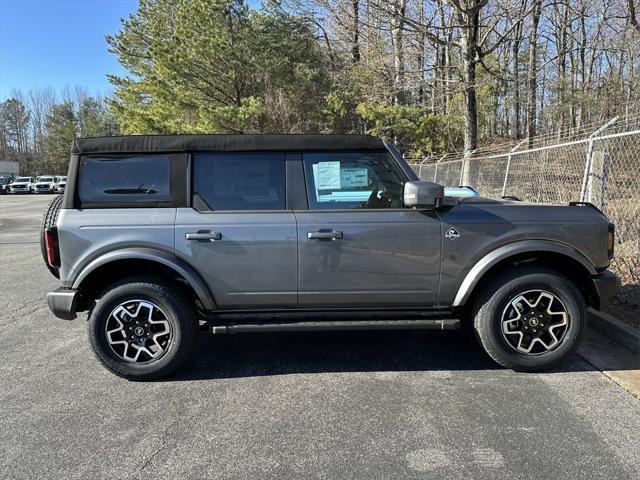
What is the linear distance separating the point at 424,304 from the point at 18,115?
9249 centimetres

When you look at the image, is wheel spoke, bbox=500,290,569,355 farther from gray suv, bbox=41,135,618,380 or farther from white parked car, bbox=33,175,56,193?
white parked car, bbox=33,175,56,193

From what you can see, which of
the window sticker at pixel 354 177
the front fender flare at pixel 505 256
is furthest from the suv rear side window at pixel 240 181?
the front fender flare at pixel 505 256

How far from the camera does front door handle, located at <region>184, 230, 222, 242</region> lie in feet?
11.7

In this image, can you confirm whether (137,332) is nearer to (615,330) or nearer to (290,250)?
(290,250)

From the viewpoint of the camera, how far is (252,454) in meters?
2.71

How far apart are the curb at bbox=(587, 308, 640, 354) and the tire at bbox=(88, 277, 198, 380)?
12.3 ft

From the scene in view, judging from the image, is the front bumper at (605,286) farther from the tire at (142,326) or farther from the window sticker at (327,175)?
the tire at (142,326)

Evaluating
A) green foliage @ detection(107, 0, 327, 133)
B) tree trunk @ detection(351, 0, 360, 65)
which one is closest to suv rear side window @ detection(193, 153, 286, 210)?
tree trunk @ detection(351, 0, 360, 65)

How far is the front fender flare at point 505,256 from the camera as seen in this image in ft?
11.9

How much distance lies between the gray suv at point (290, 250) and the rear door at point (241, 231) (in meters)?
0.01

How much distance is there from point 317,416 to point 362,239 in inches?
51.5

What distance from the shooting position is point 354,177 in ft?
12.5

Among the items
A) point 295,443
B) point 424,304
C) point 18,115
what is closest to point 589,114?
point 424,304

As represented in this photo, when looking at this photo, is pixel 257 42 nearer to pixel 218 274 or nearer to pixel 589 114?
pixel 589 114
